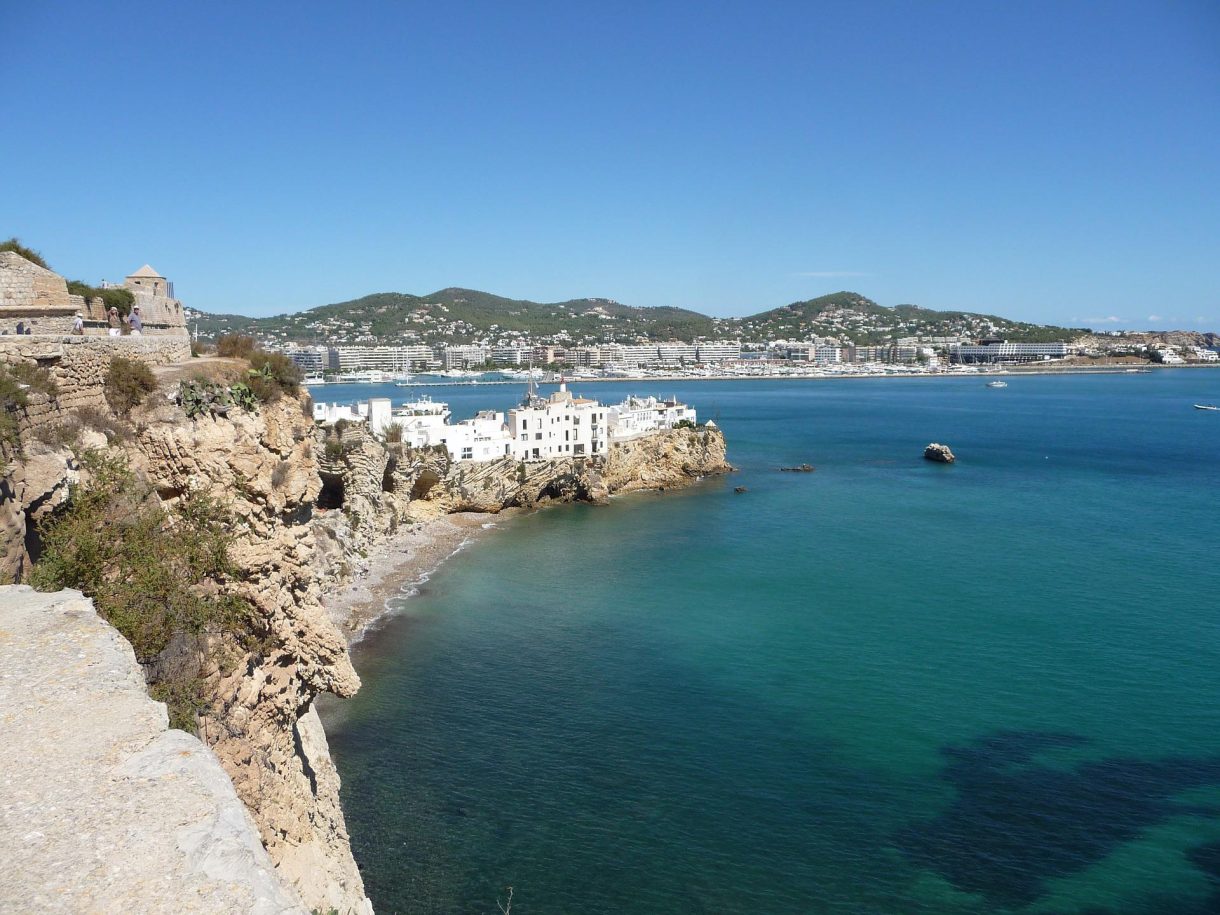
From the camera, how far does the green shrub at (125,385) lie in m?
8.27

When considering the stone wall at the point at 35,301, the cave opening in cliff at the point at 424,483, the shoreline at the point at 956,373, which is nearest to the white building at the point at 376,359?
the shoreline at the point at 956,373

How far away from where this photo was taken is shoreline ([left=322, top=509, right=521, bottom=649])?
24453 mm

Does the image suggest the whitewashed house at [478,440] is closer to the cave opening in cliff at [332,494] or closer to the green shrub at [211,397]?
the cave opening in cliff at [332,494]

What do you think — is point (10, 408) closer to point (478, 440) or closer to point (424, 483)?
point (424, 483)

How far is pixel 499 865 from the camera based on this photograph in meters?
13.2

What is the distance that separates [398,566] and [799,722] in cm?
1730

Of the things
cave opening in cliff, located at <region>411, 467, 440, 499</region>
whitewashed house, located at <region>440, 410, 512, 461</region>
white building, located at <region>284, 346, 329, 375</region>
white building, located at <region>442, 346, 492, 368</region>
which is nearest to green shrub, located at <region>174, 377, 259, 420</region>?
cave opening in cliff, located at <region>411, 467, 440, 499</region>

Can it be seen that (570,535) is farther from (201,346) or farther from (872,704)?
(201,346)

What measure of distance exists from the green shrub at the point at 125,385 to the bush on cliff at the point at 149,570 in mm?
1023

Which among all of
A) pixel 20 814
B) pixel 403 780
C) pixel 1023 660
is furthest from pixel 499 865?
pixel 1023 660

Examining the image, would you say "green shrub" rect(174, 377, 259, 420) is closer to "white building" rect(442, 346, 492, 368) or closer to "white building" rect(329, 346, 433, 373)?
"white building" rect(329, 346, 433, 373)

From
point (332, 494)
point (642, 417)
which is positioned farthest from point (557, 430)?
point (332, 494)

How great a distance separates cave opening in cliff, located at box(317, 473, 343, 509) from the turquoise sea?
5813 mm

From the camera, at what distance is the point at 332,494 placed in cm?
3206
